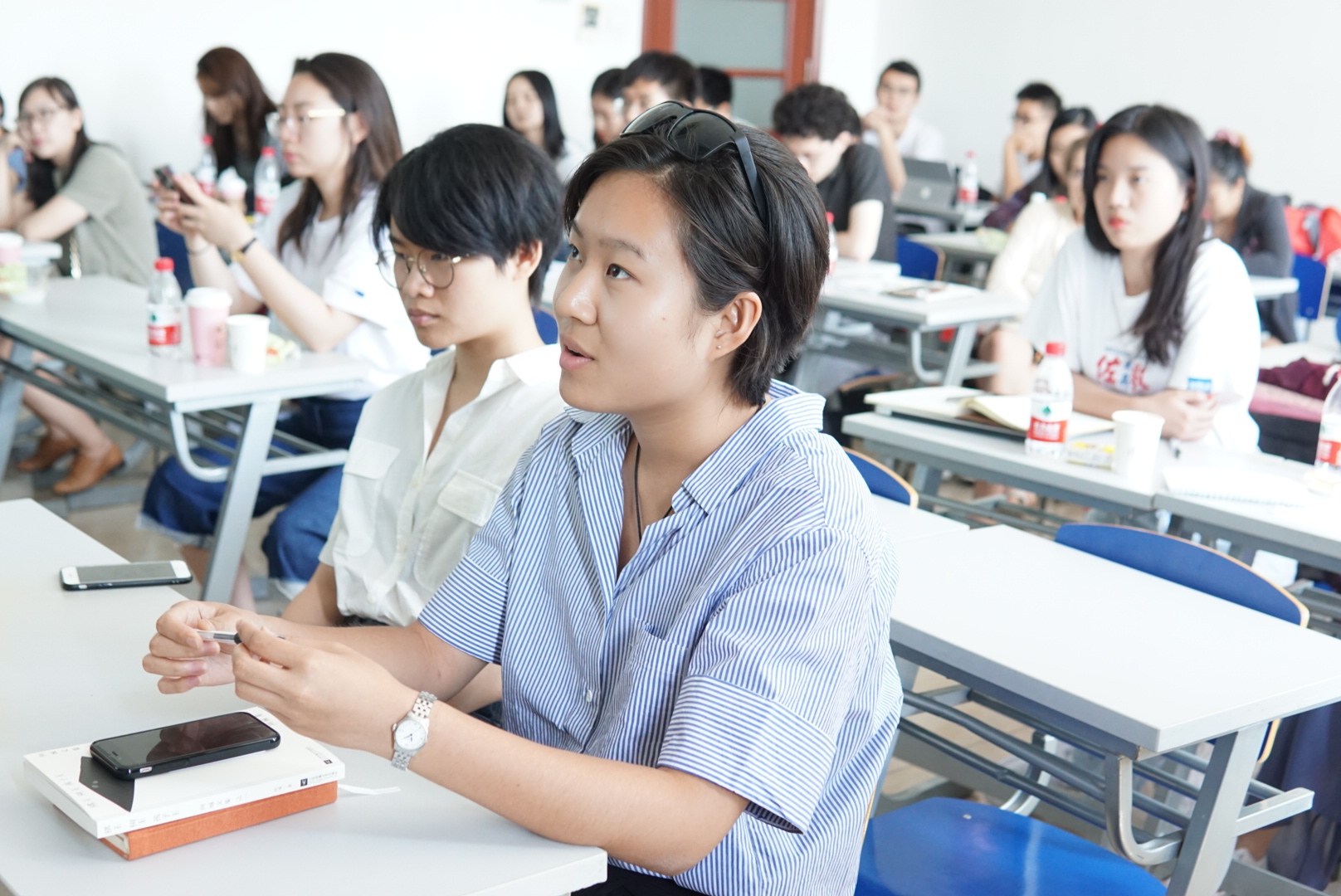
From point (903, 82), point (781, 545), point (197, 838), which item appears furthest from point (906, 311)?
point (903, 82)

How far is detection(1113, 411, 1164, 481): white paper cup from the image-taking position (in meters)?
2.12

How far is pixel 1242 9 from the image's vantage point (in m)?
6.60

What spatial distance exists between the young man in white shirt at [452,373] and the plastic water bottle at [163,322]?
1.05 m

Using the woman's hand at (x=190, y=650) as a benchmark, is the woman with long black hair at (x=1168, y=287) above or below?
above

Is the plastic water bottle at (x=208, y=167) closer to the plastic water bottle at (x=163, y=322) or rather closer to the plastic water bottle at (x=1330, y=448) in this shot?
the plastic water bottle at (x=163, y=322)

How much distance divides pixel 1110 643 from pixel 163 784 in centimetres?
106

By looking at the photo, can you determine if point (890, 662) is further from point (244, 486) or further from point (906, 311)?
point (906, 311)

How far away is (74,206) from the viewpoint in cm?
412

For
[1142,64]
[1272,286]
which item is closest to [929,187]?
[1142,64]

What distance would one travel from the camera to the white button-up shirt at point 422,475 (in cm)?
162

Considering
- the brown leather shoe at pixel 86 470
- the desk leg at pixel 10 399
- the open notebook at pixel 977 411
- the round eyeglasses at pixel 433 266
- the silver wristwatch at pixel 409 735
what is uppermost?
the round eyeglasses at pixel 433 266

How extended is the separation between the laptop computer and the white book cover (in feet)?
19.1

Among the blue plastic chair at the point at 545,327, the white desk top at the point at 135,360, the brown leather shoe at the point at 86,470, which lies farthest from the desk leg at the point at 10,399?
the blue plastic chair at the point at 545,327

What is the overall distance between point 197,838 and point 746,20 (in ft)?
23.2
